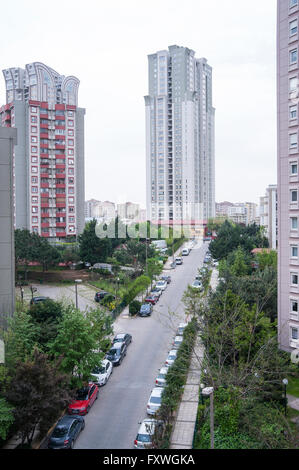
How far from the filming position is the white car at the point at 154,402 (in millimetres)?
14688

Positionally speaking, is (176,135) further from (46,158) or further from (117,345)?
(117,345)

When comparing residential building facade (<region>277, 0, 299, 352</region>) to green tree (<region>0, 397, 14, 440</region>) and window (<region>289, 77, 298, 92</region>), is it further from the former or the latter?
green tree (<region>0, 397, 14, 440</region>)

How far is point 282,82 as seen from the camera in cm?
1931

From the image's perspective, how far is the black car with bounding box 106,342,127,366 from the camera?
19.6 meters

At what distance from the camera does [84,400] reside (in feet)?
50.3

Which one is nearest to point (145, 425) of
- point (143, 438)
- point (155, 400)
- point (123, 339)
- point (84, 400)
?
point (143, 438)

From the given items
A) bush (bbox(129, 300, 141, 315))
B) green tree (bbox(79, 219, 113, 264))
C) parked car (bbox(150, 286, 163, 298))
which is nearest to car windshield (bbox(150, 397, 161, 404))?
bush (bbox(129, 300, 141, 315))

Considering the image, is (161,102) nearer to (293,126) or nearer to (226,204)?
(293,126)

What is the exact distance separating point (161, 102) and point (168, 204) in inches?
809

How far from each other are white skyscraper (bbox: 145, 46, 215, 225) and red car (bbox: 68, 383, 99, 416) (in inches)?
2521

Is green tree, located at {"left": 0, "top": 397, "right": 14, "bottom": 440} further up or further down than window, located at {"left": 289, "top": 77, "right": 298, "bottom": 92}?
further down

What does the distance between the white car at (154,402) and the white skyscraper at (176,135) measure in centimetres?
6419

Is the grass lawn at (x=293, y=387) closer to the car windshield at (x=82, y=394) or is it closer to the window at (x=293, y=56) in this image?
the car windshield at (x=82, y=394)
